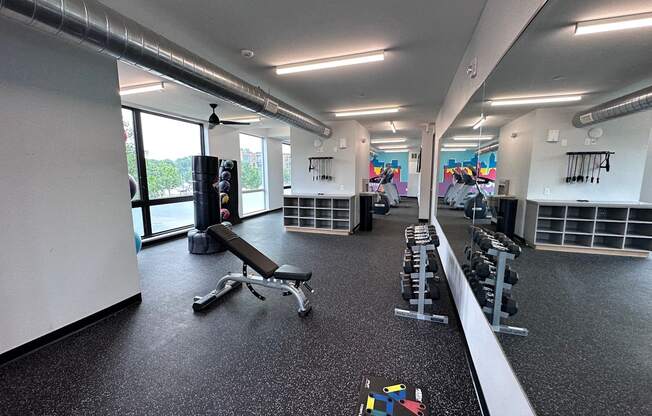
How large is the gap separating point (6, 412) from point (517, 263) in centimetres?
323

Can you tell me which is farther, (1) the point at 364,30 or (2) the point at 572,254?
(1) the point at 364,30

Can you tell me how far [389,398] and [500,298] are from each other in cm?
94

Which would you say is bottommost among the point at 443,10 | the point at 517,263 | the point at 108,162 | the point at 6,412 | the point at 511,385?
the point at 6,412

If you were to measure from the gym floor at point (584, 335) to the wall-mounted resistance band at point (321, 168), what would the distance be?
559 cm

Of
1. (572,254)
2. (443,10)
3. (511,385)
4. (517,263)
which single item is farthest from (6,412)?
(443,10)

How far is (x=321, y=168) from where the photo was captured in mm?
6977

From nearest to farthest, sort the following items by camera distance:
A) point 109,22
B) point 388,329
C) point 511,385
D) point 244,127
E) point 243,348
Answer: point 511,385 → point 109,22 → point 243,348 → point 388,329 → point 244,127

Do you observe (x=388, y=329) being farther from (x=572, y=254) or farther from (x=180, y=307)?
(x=180, y=307)

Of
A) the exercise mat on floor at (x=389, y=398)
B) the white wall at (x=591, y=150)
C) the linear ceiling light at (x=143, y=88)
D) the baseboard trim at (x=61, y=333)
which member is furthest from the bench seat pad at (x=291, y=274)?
the linear ceiling light at (x=143, y=88)

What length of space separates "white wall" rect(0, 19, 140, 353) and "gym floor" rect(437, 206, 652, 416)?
3396 millimetres

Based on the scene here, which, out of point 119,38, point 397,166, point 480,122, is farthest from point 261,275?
point 397,166

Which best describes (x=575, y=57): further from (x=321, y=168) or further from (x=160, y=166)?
(x=160, y=166)

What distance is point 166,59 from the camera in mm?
2326

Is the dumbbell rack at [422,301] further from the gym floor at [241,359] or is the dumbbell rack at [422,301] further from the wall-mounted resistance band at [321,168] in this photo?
the wall-mounted resistance band at [321,168]
